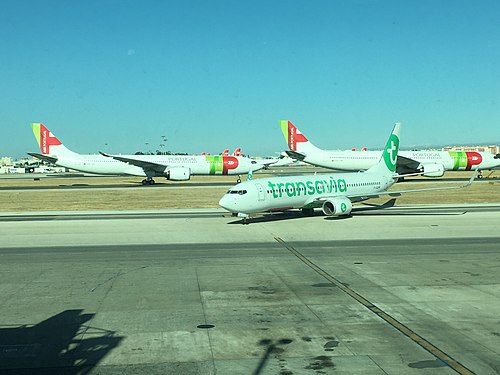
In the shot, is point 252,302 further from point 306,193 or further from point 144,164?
point 144,164

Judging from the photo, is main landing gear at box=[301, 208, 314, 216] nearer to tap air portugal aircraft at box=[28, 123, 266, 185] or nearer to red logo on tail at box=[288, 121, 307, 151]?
tap air portugal aircraft at box=[28, 123, 266, 185]

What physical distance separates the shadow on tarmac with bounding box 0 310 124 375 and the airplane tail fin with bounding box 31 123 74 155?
82275mm

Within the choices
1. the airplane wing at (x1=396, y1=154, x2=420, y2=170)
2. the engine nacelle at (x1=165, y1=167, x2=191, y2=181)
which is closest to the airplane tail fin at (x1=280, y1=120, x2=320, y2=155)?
the airplane wing at (x1=396, y1=154, x2=420, y2=170)

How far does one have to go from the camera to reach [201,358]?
11742mm

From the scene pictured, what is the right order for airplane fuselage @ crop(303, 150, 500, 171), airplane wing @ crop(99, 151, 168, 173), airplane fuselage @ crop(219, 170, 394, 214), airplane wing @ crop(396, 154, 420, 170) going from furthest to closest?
airplane fuselage @ crop(303, 150, 500, 171) → airplane wing @ crop(396, 154, 420, 170) → airplane wing @ crop(99, 151, 168, 173) → airplane fuselage @ crop(219, 170, 394, 214)

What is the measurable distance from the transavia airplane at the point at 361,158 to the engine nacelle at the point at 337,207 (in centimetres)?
5118

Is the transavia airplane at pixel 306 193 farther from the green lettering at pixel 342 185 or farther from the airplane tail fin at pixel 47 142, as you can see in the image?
the airplane tail fin at pixel 47 142

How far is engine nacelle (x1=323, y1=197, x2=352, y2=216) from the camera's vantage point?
1532 inches

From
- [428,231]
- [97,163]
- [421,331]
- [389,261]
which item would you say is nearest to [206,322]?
[421,331]

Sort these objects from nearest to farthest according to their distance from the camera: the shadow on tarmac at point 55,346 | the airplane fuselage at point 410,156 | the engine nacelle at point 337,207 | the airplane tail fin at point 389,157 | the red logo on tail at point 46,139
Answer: the shadow on tarmac at point 55,346 < the engine nacelle at point 337,207 < the airplane tail fin at point 389,157 < the airplane fuselage at point 410,156 < the red logo on tail at point 46,139

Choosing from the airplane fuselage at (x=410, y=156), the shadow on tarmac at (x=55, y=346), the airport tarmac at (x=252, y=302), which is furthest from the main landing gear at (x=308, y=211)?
the airplane fuselage at (x=410, y=156)

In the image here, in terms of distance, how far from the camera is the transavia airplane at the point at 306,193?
36.0 metres

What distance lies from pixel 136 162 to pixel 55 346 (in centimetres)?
7407

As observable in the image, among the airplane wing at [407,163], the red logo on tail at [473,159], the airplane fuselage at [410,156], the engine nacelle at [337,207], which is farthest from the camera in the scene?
the red logo on tail at [473,159]
